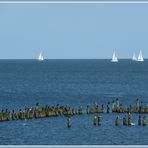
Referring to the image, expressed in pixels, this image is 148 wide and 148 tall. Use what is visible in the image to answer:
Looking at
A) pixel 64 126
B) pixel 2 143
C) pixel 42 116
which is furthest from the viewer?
pixel 42 116

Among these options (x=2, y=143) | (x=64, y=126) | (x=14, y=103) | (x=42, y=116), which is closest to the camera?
(x=2, y=143)

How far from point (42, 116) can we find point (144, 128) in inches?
616

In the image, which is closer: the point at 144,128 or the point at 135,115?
the point at 144,128

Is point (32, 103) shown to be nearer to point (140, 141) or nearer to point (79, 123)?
point (79, 123)

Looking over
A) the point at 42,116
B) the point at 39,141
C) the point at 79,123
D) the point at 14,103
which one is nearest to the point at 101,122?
the point at 79,123

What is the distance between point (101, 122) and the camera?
260ft

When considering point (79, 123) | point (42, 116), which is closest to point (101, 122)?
point (79, 123)

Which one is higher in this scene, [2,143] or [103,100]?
[103,100]

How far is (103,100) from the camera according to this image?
115625mm

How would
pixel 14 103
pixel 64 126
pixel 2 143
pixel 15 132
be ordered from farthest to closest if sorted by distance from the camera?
pixel 14 103
pixel 64 126
pixel 15 132
pixel 2 143

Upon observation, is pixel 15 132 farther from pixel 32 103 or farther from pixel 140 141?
pixel 32 103

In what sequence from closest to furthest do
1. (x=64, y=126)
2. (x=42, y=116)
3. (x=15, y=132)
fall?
(x=15, y=132) → (x=64, y=126) → (x=42, y=116)

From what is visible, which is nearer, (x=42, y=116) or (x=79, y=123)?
(x=79, y=123)

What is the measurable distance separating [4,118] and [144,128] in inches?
708
